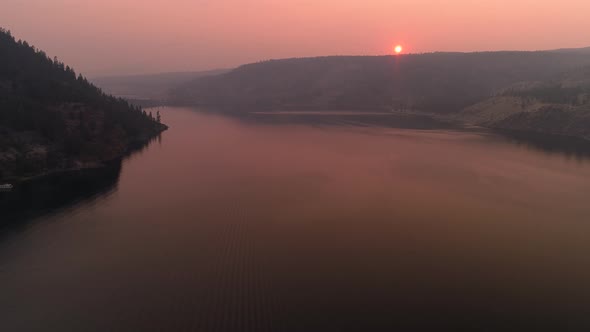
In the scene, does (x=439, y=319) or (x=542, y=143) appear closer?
(x=439, y=319)

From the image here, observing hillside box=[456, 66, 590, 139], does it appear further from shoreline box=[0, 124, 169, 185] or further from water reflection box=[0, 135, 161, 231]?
water reflection box=[0, 135, 161, 231]

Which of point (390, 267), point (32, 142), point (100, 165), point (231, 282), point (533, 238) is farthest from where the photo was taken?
point (100, 165)

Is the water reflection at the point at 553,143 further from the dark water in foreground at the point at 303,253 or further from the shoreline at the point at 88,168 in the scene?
the shoreline at the point at 88,168

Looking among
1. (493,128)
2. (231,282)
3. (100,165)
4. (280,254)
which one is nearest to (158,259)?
(231,282)

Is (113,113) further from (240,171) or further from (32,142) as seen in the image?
(240,171)

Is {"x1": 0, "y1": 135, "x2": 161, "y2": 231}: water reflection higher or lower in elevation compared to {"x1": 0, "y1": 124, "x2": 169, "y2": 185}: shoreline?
lower

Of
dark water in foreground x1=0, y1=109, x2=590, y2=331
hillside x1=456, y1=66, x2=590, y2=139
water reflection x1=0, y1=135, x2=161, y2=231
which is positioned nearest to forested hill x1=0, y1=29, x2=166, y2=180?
water reflection x1=0, y1=135, x2=161, y2=231
